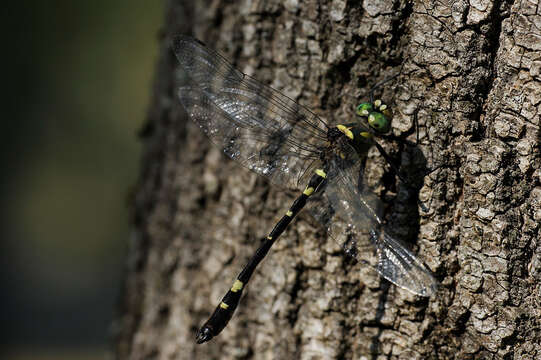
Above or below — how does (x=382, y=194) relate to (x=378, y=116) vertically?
below

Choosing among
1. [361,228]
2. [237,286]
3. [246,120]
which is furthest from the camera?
[246,120]

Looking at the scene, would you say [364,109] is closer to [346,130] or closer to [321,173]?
[346,130]

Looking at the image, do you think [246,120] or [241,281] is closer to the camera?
[241,281]

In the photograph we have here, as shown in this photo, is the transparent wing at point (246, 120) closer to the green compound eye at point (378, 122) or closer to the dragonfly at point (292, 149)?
the dragonfly at point (292, 149)

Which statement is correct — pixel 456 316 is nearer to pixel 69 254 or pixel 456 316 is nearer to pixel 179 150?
pixel 179 150

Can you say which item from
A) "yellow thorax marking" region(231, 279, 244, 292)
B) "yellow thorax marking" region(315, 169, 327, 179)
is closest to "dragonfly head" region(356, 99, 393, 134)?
"yellow thorax marking" region(315, 169, 327, 179)

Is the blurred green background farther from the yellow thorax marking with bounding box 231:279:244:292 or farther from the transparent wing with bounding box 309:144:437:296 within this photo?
the transparent wing with bounding box 309:144:437:296

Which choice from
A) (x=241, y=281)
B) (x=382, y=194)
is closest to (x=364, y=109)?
(x=382, y=194)

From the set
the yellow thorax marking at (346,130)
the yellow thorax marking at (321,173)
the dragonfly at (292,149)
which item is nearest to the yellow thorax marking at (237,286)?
the dragonfly at (292,149)
